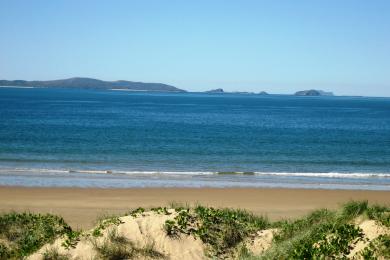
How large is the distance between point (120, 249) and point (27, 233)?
2.03 meters

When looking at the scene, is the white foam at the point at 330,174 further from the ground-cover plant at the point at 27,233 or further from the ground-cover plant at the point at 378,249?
the ground-cover plant at the point at 378,249

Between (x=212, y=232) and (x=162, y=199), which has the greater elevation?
(x=212, y=232)

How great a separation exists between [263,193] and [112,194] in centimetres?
632

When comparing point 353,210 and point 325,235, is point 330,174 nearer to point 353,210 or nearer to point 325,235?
point 353,210

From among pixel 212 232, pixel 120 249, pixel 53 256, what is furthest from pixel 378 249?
pixel 53 256

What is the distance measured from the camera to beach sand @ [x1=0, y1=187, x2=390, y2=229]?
729 inches

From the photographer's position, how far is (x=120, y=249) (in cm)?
883

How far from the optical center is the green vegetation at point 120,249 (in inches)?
345

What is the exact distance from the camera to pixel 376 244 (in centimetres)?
726

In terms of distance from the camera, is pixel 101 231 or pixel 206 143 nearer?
pixel 101 231

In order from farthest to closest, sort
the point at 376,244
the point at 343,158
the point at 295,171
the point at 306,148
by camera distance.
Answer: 1. the point at 306,148
2. the point at 343,158
3. the point at 295,171
4. the point at 376,244

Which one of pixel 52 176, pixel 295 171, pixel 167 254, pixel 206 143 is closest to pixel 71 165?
pixel 52 176

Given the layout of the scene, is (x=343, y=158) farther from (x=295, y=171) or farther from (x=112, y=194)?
(x=112, y=194)

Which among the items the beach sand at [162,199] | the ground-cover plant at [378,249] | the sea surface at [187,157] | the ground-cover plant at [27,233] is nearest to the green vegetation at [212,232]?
the ground-cover plant at [27,233]
